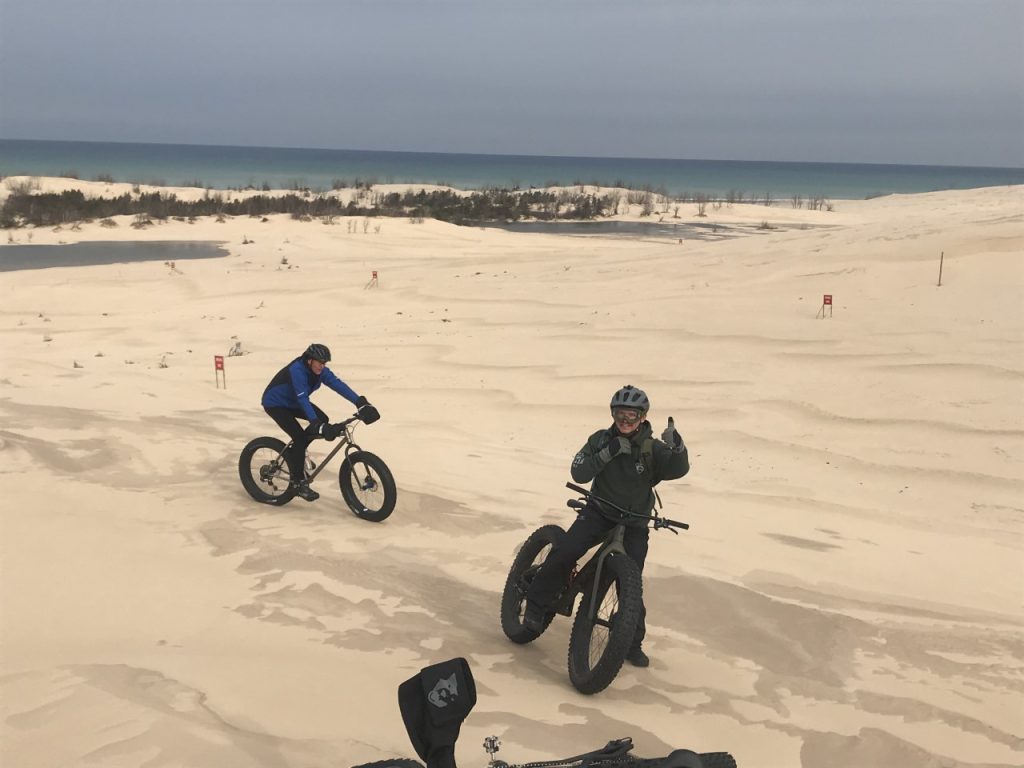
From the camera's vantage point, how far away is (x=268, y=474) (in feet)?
21.2

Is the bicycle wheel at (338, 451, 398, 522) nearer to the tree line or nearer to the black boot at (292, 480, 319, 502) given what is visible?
the black boot at (292, 480, 319, 502)

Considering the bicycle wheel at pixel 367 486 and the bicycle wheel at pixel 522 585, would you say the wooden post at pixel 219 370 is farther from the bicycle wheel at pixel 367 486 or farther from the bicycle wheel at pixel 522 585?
the bicycle wheel at pixel 522 585

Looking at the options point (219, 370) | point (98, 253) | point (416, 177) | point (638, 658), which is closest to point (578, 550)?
point (638, 658)

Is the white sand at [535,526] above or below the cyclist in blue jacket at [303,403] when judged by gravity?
below

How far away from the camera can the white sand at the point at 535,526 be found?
3676mm

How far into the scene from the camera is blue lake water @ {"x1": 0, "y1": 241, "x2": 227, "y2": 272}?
23328 mm

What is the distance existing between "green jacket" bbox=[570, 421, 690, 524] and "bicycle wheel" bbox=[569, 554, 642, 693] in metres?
0.28

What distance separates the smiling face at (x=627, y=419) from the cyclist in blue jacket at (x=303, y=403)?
2394mm

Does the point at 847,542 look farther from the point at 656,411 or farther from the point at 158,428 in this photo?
the point at 158,428

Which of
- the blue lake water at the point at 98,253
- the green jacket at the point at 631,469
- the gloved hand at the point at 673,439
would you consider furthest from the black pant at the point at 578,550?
the blue lake water at the point at 98,253

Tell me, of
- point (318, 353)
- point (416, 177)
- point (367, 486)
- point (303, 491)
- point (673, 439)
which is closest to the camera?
point (673, 439)

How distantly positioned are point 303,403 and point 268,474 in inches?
27.3

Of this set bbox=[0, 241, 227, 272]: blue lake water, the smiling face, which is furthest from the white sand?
bbox=[0, 241, 227, 272]: blue lake water

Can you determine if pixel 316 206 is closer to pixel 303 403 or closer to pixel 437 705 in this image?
pixel 303 403
